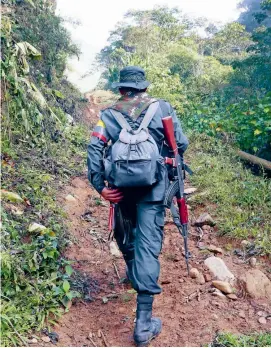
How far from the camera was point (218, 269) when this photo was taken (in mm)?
3875

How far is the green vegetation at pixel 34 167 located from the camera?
3010 mm

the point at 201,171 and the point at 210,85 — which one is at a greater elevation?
the point at 210,85

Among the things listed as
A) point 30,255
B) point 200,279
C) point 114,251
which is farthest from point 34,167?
point 200,279

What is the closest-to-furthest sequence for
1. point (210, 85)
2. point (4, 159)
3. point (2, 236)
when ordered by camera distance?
point (2, 236)
point (4, 159)
point (210, 85)

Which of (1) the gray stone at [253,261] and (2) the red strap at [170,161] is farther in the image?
(1) the gray stone at [253,261]

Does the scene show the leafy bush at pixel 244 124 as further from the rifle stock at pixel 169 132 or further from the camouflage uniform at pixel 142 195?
the camouflage uniform at pixel 142 195

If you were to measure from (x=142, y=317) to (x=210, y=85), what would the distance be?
12568 mm

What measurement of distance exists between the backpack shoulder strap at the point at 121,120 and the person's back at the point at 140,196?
0.02 meters

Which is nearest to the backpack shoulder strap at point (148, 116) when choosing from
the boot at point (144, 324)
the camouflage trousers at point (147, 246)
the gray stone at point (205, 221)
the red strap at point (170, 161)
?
the red strap at point (170, 161)

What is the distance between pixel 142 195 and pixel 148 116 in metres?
0.60

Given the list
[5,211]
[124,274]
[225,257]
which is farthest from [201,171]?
[5,211]

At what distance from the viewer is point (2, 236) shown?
11.1ft

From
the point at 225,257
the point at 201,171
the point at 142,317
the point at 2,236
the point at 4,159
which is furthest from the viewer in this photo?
the point at 201,171

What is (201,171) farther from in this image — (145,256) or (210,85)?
(210,85)
